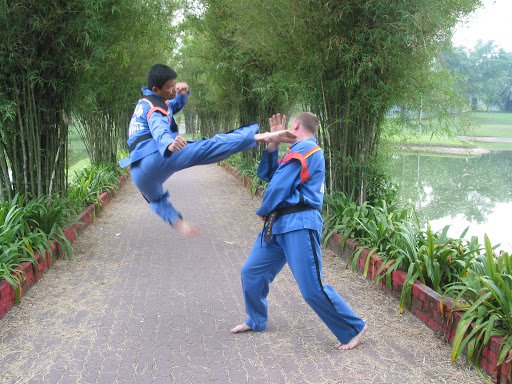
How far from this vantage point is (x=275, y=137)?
9.20 feet

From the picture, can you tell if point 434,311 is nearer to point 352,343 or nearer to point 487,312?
point 487,312

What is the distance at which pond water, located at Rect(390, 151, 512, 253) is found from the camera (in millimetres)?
6320

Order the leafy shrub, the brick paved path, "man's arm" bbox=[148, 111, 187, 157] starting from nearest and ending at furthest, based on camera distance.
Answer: "man's arm" bbox=[148, 111, 187, 157] → the brick paved path → the leafy shrub

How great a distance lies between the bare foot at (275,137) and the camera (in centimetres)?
274

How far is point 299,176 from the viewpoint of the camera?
2.94 m

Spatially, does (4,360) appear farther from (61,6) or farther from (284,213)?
(61,6)

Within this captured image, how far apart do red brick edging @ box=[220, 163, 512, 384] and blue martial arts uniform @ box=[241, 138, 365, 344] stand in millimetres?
633

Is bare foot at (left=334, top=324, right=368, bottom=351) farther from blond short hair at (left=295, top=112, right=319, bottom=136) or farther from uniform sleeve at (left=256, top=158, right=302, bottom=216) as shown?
blond short hair at (left=295, top=112, right=319, bottom=136)

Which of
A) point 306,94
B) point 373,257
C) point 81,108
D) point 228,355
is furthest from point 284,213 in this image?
point 81,108

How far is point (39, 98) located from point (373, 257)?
4.18 m

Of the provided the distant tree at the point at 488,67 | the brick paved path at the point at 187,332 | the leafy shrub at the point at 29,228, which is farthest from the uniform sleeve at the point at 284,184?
the distant tree at the point at 488,67

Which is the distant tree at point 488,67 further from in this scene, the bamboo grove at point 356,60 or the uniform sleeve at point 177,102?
the uniform sleeve at point 177,102

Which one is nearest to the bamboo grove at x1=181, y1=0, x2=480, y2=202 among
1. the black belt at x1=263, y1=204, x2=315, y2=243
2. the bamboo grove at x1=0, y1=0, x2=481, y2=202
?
the bamboo grove at x1=0, y1=0, x2=481, y2=202

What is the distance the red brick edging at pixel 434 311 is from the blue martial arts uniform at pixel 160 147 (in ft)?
6.02
